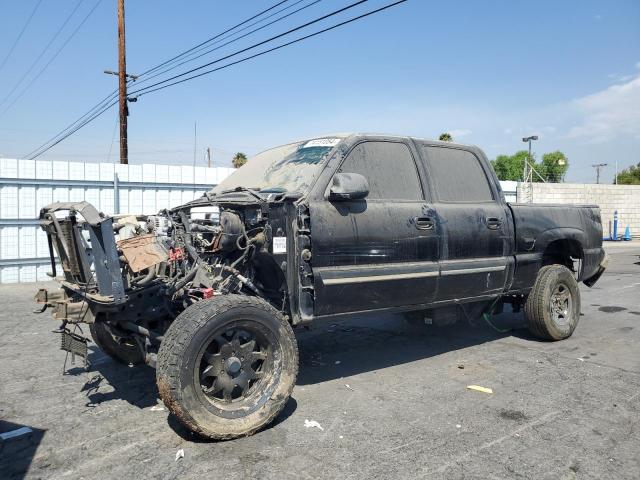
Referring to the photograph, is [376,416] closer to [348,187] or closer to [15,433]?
[348,187]

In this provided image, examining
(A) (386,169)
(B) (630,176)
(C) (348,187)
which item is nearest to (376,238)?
(C) (348,187)

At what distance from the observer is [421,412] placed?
3885mm

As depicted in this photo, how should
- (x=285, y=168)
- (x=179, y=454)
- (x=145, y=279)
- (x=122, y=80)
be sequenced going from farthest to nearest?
(x=122, y=80)
(x=285, y=168)
(x=145, y=279)
(x=179, y=454)

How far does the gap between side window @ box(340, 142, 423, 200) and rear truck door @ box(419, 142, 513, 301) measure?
237mm

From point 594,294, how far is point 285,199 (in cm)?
787

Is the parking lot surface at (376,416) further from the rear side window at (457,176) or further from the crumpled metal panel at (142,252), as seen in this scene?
the rear side window at (457,176)

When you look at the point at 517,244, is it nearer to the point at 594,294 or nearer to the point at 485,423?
the point at 485,423

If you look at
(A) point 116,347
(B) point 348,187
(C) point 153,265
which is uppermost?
(B) point 348,187

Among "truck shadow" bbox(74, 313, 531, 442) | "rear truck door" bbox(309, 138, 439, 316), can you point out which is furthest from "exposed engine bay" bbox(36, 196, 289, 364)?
"truck shadow" bbox(74, 313, 531, 442)

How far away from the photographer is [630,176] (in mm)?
73938

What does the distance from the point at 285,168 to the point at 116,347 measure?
2.35 metres

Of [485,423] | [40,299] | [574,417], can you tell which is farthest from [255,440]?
[574,417]

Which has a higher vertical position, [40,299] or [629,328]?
[40,299]

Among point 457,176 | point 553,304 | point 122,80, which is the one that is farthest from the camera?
point 122,80
